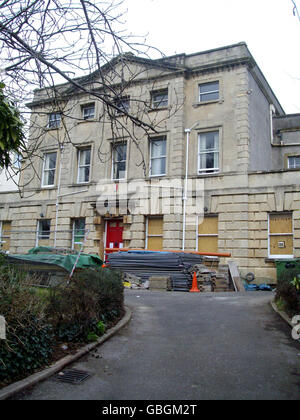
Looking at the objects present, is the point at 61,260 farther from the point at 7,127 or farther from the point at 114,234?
the point at 114,234

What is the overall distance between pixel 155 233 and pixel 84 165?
677cm

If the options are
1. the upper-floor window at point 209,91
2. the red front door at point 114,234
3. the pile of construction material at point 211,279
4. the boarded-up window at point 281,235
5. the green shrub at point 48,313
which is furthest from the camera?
the red front door at point 114,234

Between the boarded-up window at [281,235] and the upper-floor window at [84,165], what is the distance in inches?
454

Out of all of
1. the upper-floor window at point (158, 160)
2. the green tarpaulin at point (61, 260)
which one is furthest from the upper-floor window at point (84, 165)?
the green tarpaulin at point (61, 260)

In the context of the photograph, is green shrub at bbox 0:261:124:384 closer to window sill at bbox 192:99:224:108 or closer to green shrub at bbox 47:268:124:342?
green shrub at bbox 47:268:124:342

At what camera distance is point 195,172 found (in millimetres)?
19391

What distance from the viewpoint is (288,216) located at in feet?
56.3

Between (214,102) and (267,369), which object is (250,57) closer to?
(214,102)

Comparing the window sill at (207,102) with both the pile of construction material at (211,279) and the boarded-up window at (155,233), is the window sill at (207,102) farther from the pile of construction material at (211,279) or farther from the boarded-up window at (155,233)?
the pile of construction material at (211,279)

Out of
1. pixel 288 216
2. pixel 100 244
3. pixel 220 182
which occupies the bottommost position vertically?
pixel 100 244

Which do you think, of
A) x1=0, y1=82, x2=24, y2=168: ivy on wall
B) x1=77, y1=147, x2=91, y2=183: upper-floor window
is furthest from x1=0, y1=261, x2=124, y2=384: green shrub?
x1=77, y1=147, x2=91, y2=183: upper-floor window

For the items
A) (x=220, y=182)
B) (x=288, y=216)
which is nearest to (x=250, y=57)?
(x=220, y=182)

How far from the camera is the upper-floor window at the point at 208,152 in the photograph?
19.2 meters

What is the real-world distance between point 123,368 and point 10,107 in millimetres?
4377
